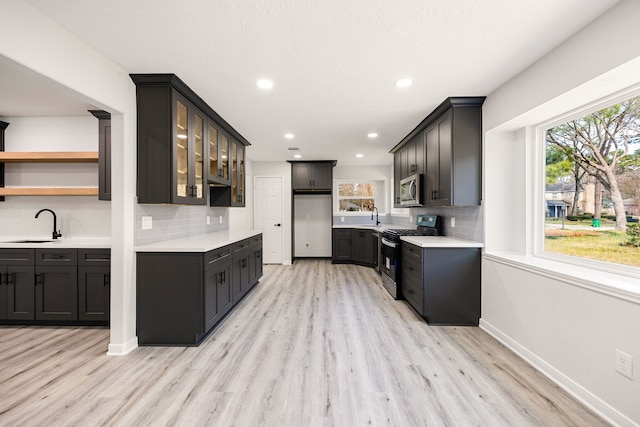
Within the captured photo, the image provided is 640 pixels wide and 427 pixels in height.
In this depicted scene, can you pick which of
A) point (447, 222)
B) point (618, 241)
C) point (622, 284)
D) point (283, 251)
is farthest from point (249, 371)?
point (283, 251)

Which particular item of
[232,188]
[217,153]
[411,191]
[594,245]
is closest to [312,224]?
[232,188]

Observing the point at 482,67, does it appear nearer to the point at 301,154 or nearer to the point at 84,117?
the point at 301,154

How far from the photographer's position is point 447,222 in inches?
151

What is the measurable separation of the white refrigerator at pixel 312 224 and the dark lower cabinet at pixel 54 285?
4.39m

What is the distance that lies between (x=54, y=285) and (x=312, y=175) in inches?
183

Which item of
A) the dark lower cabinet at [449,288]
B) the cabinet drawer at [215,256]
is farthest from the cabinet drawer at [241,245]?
the dark lower cabinet at [449,288]

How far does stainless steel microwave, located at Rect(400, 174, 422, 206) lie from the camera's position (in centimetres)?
377

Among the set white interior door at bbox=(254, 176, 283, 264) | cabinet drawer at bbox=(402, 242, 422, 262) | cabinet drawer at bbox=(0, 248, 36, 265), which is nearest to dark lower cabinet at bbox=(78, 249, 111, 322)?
→ cabinet drawer at bbox=(0, 248, 36, 265)

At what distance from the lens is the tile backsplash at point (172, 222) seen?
8.48 feet

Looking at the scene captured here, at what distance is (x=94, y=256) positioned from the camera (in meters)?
2.80

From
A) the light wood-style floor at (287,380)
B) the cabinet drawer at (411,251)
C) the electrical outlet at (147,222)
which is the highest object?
the electrical outlet at (147,222)

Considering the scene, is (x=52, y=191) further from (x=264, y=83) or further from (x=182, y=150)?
(x=264, y=83)

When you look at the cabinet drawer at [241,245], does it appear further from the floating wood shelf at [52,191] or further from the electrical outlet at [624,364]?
the electrical outlet at [624,364]

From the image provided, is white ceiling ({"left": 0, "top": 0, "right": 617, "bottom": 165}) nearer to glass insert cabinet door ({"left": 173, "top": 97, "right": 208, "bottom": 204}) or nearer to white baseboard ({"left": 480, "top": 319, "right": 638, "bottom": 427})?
glass insert cabinet door ({"left": 173, "top": 97, "right": 208, "bottom": 204})
